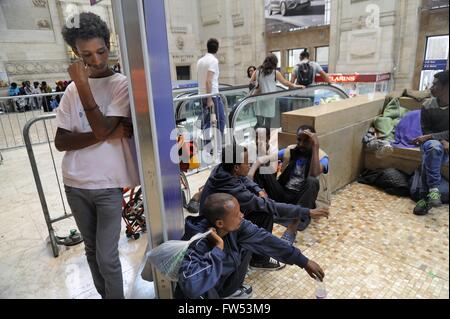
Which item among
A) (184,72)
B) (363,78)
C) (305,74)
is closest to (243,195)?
(305,74)

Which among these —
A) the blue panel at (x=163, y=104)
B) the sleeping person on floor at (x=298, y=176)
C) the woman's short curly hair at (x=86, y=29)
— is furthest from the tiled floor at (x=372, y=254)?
the woman's short curly hair at (x=86, y=29)

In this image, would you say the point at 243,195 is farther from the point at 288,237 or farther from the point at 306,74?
the point at 306,74

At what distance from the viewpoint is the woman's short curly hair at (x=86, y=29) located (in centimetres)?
110

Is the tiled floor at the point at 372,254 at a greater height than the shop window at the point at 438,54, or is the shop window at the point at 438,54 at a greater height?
the shop window at the point at 438,54

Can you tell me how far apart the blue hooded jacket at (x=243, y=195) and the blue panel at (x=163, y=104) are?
0.40 meters

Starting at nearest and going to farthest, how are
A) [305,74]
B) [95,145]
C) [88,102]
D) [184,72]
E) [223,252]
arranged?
[88,102], [95,145], [223,252], [305,74], [184,72]

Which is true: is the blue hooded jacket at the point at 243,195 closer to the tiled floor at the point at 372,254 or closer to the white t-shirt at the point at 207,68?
the tiled floor at the point at 372,254

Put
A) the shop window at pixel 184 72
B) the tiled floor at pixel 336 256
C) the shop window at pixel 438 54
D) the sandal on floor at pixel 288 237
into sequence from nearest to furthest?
1. the shop window at pixel 438 54
2. the tiled floor at pixel 336 256
3. the sandal on floor at pixel 288 237
4. the shop window at pixel 184 72

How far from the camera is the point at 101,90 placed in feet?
3.85

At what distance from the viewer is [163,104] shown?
A: 1.19 meters

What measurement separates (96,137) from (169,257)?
54 centimetres

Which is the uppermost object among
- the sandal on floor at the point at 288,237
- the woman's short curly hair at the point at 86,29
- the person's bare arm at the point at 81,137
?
the woman's short curly hair at the point at 86,29
